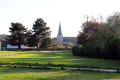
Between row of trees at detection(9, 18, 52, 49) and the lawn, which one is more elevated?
row of trees at detection(9, 18, 52, 49)

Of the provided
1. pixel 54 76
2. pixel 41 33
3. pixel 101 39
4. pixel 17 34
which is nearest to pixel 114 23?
pixel 101 39

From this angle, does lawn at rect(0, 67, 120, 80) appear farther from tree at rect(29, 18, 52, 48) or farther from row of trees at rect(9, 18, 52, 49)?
tree at rect(29, 18, 52, 48)

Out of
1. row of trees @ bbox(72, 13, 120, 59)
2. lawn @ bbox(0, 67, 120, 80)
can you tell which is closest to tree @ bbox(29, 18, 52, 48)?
row of trees @ bbox(72, 13, 120, 59)

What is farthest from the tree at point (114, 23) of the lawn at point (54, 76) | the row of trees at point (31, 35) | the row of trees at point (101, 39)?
the row of trees at point (31, 35)

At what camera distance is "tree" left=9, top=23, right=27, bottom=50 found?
103250 mm

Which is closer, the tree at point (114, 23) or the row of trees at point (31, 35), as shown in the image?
the tree at point (114, 23)

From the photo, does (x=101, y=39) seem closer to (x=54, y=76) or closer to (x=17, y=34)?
(x=54, y=76)

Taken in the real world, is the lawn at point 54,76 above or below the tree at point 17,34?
below

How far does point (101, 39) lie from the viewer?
53.4 meters

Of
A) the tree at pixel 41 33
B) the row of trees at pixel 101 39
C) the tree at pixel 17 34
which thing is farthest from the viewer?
the tree at pixel 41 33

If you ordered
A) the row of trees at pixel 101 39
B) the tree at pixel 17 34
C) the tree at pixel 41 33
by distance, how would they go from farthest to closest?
the tree at pixel 41 33 < the tree at pixel 17 34 < the row of trees at pixel 101 39

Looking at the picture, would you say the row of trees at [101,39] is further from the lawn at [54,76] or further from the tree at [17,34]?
the tree at [17,34]

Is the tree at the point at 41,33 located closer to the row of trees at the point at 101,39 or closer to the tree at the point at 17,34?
the tree at the point at 17,34

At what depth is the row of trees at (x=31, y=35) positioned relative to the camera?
10356 centimetres
